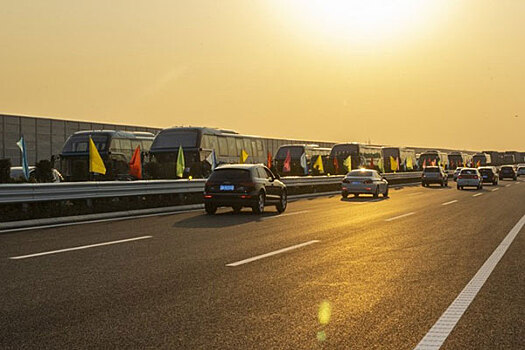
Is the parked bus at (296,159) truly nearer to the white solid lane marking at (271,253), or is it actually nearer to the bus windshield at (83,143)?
the bus windshield at (83,143)

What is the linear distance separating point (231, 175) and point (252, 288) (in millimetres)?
11383

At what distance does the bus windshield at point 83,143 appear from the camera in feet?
100

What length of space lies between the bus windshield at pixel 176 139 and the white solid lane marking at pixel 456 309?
76.6ft

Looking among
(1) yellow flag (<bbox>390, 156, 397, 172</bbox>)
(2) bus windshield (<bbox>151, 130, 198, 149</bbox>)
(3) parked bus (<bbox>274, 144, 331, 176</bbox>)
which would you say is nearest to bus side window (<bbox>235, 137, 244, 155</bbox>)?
(3) parked bus (<bbox>274, 144, 331, 176</bbox>)

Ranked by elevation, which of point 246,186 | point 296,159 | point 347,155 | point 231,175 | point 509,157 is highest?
point 509,157

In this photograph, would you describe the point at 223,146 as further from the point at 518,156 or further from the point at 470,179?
the point at 518,156

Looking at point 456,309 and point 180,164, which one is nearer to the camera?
point 456,309

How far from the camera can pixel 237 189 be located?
1756 cm

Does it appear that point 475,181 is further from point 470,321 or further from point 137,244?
point 470,321

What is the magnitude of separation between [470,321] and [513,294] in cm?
149

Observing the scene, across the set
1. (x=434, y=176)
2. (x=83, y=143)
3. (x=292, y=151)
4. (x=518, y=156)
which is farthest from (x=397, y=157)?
(x=518, y=156)

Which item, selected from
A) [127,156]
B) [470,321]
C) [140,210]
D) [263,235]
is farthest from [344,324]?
[127,156]

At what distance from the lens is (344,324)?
5027 millimetres

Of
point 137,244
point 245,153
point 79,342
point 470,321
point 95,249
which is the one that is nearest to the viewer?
point 79,342
